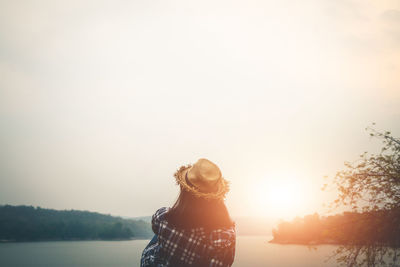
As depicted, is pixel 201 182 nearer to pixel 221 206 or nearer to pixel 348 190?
pixel 221 206

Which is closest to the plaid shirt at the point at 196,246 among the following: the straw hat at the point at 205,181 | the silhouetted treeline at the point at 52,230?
the straw hat at the point at 205,181

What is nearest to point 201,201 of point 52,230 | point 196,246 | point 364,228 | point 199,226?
point 199,226

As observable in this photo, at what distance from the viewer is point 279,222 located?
184875mm

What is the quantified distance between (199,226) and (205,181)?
1.41 ft

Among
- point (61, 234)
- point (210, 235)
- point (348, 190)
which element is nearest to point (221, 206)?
point (210, 235)

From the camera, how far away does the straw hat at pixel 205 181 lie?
250 cm

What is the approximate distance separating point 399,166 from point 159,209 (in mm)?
7890

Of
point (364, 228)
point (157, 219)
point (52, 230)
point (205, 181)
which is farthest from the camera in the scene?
point (52, 230)

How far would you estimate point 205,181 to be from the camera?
250cm

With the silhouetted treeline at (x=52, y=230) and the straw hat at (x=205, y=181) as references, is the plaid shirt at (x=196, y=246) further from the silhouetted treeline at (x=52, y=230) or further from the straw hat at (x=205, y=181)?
the silhouetted treeline at (x=52, y=230)

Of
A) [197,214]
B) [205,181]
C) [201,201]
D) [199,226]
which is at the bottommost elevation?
[199,226]

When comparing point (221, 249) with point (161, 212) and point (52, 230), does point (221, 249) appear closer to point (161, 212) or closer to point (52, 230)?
point (161, 212)

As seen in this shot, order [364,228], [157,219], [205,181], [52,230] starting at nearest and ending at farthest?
[205,181] → [157,219] → [364,228] → [52,230]

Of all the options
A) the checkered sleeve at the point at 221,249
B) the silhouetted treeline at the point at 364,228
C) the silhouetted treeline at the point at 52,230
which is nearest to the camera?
the checkered sleeve at the point at 221,249
